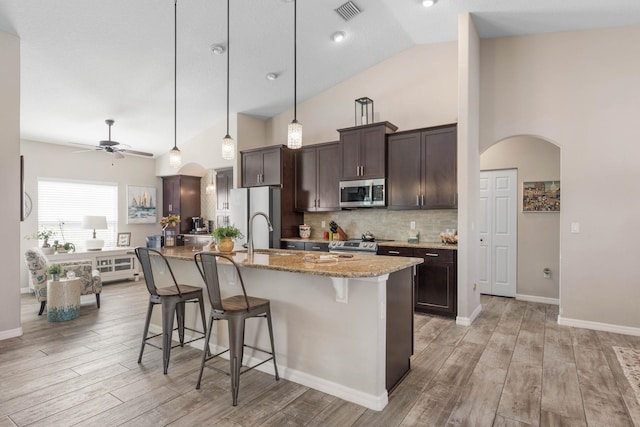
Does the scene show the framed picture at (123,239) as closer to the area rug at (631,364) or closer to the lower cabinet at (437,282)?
the lower cabinet at (437,282)

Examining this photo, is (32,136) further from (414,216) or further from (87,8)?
(414,216)

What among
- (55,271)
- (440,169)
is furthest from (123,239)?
(440,169)

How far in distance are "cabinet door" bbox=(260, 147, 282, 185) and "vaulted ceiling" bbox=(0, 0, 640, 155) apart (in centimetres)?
91

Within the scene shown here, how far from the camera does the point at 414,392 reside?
2527 millimetres

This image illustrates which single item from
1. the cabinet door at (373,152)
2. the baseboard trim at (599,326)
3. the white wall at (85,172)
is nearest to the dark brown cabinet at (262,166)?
the cabinet door at (373,152)

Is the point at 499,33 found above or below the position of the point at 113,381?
above

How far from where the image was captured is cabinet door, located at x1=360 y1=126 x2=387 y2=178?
4992mm

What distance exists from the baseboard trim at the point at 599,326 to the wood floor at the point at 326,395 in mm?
130

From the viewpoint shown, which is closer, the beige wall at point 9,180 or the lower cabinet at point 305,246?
the beige wall at point 9,180

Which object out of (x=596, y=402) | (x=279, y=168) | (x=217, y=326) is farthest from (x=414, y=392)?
(x=279, y=168)

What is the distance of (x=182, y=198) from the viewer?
773 centimetres

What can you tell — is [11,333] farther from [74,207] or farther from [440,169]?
[440,169]

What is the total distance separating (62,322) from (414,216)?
484 centimetres

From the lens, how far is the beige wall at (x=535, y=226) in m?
5.06
